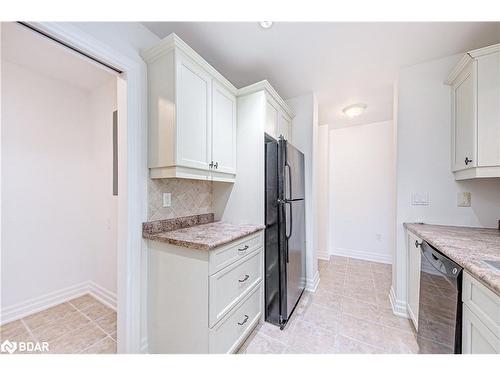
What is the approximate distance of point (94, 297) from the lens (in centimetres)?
220

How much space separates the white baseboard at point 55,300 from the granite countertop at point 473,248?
280cm

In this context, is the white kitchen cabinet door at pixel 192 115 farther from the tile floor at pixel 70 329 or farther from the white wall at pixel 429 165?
the white wall at pixel 429 165

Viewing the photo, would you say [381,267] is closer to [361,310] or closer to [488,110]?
[361,310]

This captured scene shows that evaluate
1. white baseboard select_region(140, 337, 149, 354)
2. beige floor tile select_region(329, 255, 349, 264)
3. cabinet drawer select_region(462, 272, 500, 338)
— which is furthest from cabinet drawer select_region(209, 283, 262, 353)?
beige floor tile select_region(329, 255, 349, 264)

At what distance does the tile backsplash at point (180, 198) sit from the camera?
1.50 meters

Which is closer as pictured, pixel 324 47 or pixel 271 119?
pixel 324 47

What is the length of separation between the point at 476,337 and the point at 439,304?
266mm

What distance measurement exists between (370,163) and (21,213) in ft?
15.5

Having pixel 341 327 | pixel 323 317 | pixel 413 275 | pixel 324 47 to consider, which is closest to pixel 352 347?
pixel 341 327

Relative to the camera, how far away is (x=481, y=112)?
1417 millimetres

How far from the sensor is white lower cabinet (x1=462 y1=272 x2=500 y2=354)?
72 cm

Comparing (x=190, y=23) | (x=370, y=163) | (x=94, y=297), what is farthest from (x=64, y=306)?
(x=370, y=163)

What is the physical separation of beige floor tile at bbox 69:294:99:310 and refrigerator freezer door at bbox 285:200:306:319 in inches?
82.9
